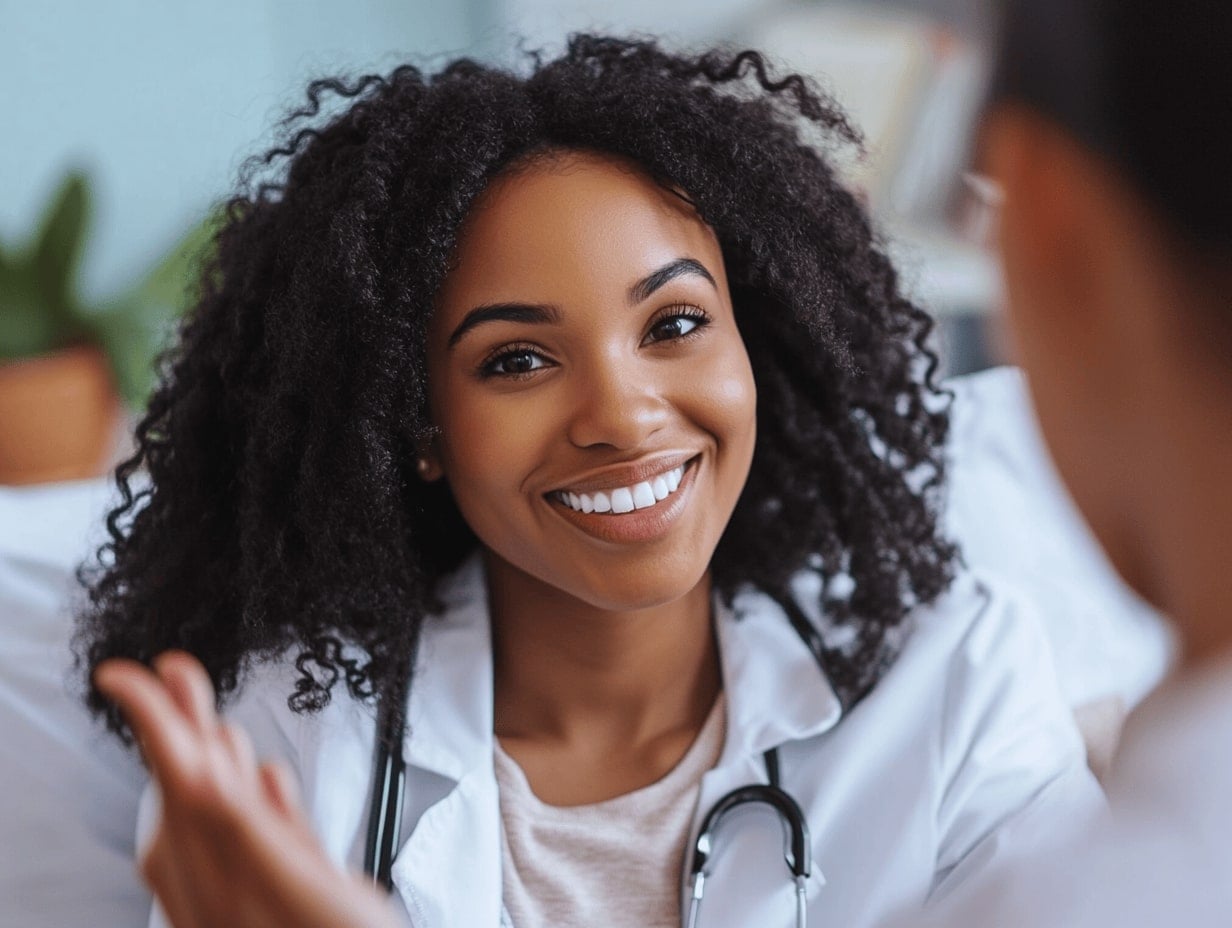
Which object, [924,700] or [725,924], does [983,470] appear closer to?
[924,700]

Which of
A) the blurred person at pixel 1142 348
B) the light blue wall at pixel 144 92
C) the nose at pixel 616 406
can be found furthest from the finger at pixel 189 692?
the light blue wall at pixel 144 92

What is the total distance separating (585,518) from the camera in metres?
1.15

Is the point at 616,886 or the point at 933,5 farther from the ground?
the point at 933,5

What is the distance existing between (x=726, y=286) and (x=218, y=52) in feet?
8.24

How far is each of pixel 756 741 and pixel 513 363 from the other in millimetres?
401

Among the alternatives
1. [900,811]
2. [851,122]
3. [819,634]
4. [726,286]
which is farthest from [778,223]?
[900,811]

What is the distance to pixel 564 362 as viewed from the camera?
114 centimetres

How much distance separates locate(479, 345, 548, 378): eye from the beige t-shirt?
15.3 inches

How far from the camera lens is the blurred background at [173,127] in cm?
299

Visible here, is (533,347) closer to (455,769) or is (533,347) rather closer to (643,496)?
(643,496)

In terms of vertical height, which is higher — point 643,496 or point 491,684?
point 643,496

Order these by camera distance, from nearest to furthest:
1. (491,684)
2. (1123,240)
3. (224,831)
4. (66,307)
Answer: (1123,240) < (224,831) < (491,684) < (66,307)

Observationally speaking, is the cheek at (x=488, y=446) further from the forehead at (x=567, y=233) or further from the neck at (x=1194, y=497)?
the neck at (x=1194, y=497)

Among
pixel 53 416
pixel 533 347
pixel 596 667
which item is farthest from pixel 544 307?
pixel 53 416
